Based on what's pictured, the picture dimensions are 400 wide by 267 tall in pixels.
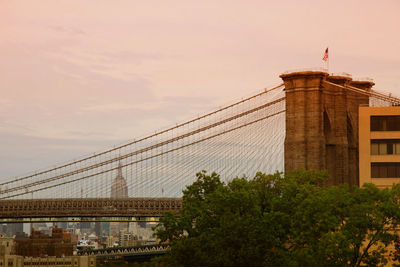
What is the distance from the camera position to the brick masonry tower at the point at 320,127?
6831 cm

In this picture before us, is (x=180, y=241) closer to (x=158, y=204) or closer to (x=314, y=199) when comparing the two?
(x=314, y=199)

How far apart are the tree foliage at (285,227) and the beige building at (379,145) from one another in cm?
1429

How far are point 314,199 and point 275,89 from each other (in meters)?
28.6

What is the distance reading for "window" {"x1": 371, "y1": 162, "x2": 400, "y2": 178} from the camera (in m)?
65.6

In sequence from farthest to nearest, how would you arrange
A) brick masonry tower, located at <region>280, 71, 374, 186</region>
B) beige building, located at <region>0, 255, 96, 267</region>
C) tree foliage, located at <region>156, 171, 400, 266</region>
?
beige building, located at <region>0, 255, 96, 267</region> < brick masonry tower, located at <region>280, 71, 374, 186</region> < tree foliage, located at <region>156, 171, 400, 266</region>

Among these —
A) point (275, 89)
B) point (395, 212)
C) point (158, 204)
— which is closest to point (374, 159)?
point (275, 89)

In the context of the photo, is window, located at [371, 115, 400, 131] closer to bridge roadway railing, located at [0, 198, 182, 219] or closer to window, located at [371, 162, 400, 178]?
window, located at [371, 162, 400, 178]

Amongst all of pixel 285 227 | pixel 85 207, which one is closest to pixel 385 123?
pixel 285 227

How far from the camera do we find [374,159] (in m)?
66.0

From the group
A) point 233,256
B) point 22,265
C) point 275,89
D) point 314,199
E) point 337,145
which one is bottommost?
point 22,265

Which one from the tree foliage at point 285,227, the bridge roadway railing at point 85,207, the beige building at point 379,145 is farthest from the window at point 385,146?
the bridge roadway railing at point 85,207

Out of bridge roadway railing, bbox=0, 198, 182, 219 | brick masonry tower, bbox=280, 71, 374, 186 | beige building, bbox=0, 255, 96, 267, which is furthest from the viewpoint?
beige building, bbox=0, 255, 96, 267

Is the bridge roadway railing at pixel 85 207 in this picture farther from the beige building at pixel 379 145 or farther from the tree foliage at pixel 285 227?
the tree foliage at pixel 285 227

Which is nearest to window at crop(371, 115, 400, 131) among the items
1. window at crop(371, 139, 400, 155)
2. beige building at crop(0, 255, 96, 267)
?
window at crop(371, 139, 400, 155)
